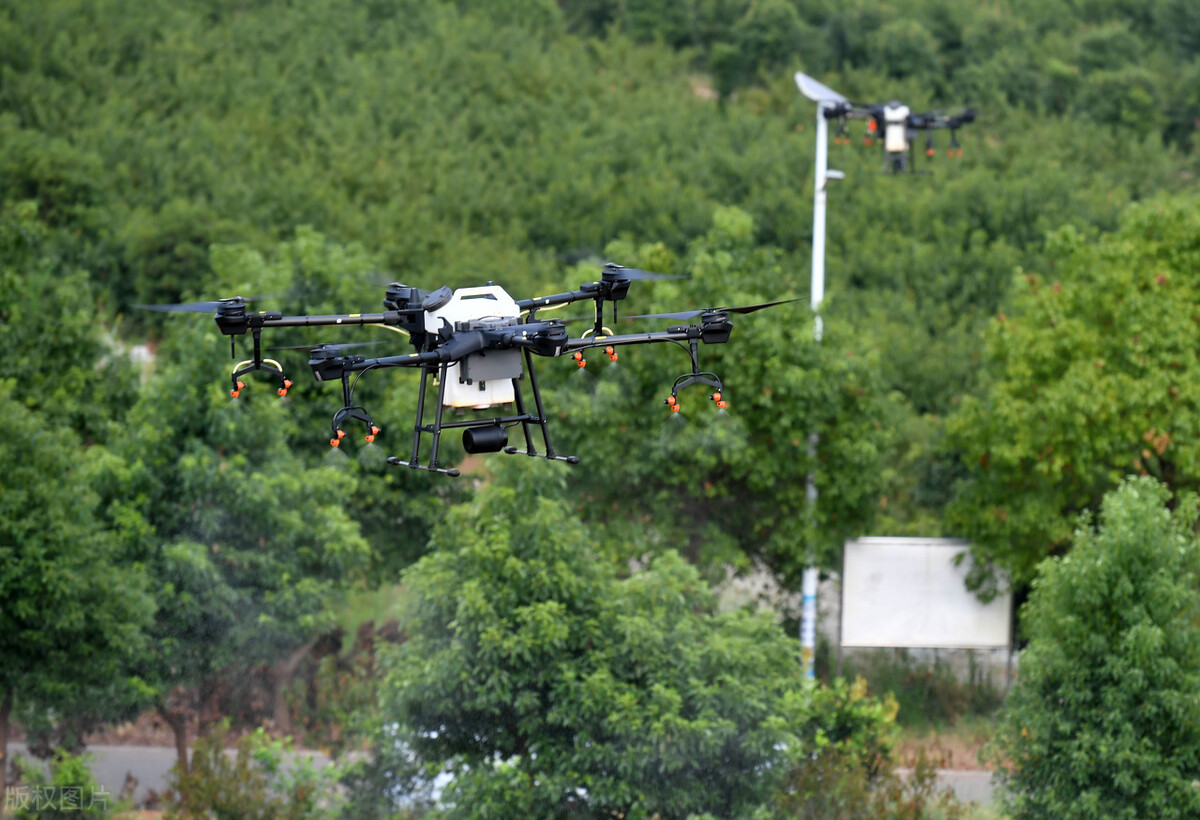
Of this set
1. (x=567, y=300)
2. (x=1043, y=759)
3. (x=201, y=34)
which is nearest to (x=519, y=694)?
(x=1043, y=759)

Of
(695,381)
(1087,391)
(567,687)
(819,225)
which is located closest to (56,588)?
(567,687)

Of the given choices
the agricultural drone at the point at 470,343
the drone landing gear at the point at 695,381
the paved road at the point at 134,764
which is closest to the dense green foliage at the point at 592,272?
the agricultural drone at the point at 470,343

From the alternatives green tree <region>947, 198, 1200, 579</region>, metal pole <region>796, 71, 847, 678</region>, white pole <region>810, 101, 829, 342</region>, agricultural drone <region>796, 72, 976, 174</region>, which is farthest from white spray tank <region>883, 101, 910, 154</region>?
green tree <region>947, 198, 1200, 579</region>

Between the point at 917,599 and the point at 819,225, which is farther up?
the point at 819,225

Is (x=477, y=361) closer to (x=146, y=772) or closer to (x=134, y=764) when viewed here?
(x=146, y=772)

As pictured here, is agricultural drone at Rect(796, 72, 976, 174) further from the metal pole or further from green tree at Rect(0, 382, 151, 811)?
green tree at Rect(0, 382, 151, 811)

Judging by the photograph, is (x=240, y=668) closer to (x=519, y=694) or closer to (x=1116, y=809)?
(x=519, y=694)
